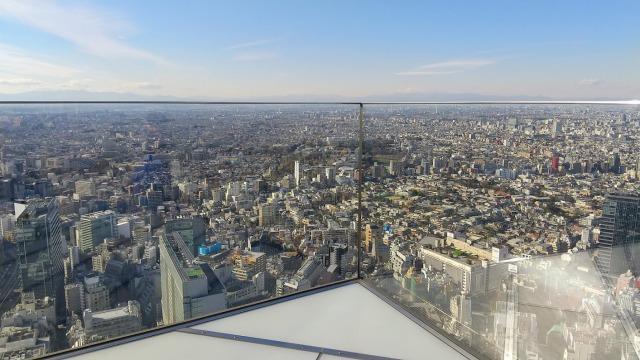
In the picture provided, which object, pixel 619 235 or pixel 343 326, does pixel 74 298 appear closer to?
pixel 343 326

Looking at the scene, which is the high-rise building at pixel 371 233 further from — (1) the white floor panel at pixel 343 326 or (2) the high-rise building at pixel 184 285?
(2) the high-rise building at pixel 184 285

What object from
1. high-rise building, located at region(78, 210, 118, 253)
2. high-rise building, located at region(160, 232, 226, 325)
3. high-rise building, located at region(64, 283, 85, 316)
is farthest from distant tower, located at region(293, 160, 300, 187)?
high-rise building, located at region(64, 283, 85, 316)

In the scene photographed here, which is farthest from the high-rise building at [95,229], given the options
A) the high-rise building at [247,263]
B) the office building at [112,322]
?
the high-rise building at [247,263]

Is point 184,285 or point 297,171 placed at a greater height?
point 297,171

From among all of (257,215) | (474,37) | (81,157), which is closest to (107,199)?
(81,157)

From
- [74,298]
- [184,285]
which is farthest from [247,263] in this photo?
[74,298]

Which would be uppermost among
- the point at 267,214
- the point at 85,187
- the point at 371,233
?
the point at 85,187

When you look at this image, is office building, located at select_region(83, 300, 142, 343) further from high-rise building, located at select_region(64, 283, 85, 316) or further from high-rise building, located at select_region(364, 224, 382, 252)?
high-rise building, located at select_region(364, 224, 382, 252)
